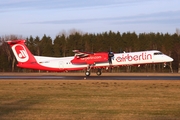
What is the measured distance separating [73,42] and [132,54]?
48.1 m

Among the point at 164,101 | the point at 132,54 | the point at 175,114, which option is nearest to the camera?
the point at 175,114

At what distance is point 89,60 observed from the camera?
160 ft

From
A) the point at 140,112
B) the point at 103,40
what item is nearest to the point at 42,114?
the point at 140,112

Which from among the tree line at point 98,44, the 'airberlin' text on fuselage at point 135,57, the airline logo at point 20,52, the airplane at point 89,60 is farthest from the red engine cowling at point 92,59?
the tree line at point 98,44

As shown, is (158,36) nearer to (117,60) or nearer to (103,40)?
(103,40)

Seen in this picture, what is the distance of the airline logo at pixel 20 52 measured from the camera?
50.4m

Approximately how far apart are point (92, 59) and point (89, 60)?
491 millimetres

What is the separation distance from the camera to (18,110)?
14.4 m

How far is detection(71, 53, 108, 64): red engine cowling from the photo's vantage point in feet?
156

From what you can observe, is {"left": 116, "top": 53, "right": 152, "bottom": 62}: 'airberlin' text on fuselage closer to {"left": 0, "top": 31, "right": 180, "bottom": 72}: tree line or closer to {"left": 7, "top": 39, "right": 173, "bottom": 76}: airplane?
{"left": 7, "top": 39, "right": 173, "bottom": 76}: airplane

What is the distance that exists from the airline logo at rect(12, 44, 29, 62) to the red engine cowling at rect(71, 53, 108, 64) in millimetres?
7009

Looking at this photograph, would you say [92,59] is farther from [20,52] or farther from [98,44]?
[98,44]

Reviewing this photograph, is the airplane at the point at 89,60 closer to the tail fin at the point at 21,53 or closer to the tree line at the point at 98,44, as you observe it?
the tail fin at the point at 21,53

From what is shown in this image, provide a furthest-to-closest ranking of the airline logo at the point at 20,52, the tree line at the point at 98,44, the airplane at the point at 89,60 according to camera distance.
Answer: the tree line at the point at 98,44 → the airline logo at the point at 20,52 → the airplane at the point at 89,60
